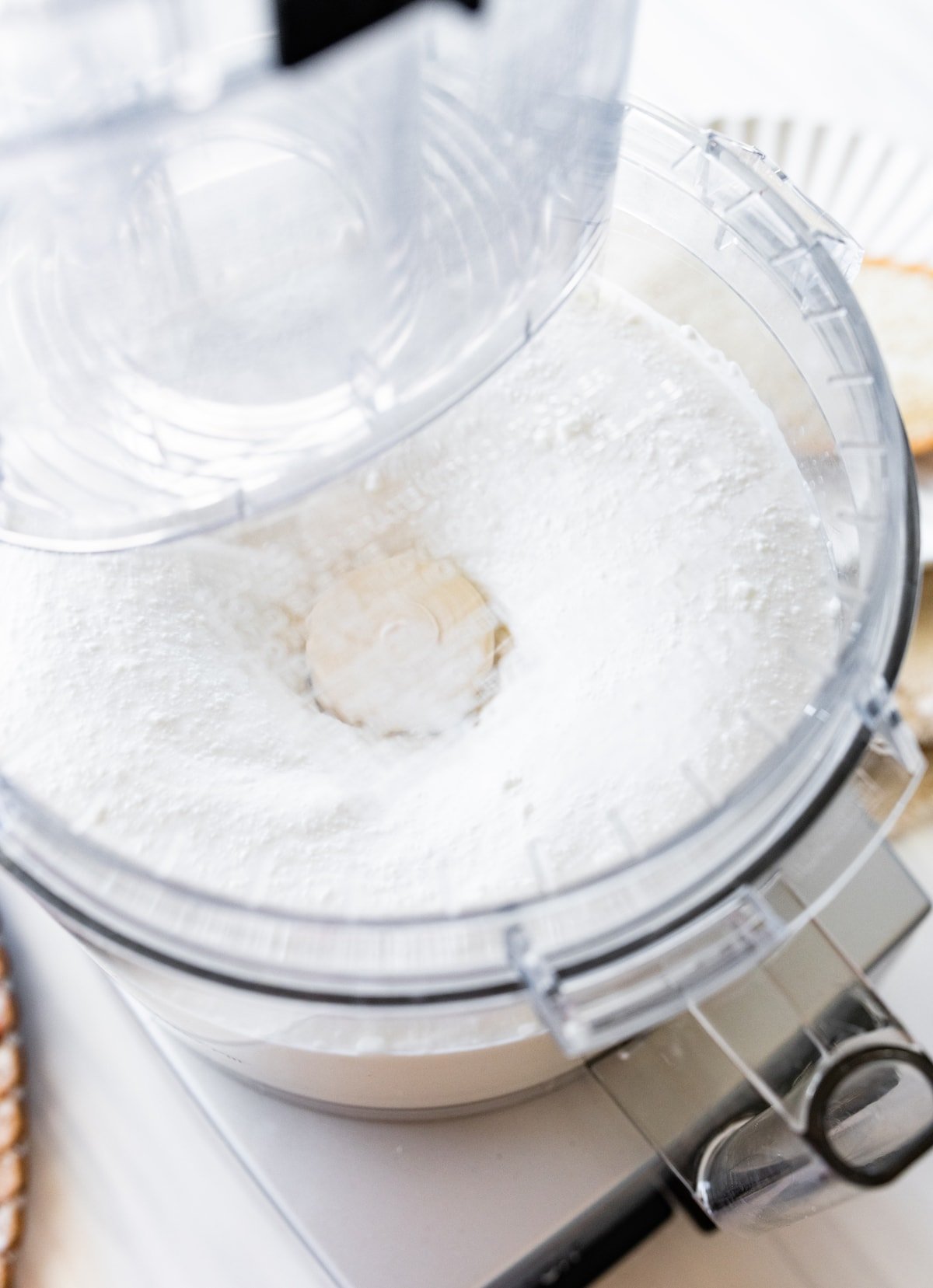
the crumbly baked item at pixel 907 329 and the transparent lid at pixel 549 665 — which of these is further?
the crumbly baked item at pixel 907 329

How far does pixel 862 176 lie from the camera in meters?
0.73

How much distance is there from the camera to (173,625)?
0.46 meters

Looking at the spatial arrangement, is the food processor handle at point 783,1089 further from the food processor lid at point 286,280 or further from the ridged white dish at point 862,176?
the ridged white dish at point 862,176

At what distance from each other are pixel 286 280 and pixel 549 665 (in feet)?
0.56

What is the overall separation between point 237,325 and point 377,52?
0.10 metres

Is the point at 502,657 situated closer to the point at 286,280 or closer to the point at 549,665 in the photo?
the point at 549,665

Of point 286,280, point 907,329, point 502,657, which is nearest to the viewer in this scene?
point 286,280

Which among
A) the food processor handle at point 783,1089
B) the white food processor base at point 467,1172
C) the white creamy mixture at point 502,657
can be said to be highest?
the white creamy mixture at point 502,657

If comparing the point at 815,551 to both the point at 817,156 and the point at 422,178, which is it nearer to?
the point at 422,178

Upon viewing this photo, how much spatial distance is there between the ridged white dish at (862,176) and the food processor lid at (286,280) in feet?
1.20

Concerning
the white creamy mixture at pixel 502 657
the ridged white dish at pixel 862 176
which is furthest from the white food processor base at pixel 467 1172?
the ridged white dish at pixel 862 176

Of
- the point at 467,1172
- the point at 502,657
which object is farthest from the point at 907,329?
the point at 467,1172

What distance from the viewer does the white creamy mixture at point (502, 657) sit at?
1.33 feet

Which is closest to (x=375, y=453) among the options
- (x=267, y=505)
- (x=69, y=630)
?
(x=267, y=505)
